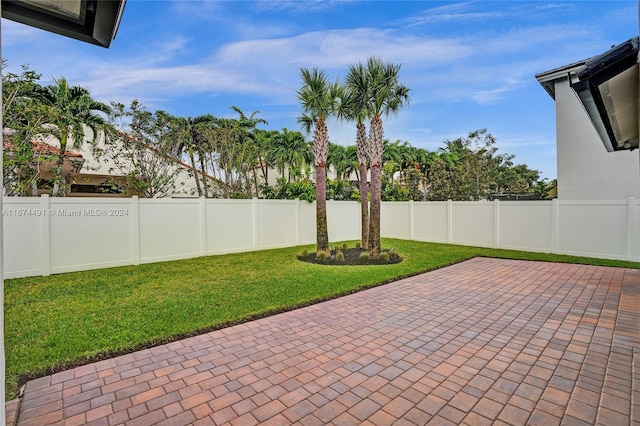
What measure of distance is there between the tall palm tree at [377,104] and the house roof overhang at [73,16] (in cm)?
824

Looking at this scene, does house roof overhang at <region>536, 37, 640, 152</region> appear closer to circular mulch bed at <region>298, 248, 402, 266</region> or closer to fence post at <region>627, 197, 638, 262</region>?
fence post at <region>627, 197, 638, 262</region>

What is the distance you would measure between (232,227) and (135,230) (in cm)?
299

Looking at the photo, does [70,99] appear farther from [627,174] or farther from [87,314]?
[627,174]

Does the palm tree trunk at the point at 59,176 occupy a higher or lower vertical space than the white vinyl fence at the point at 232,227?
higher

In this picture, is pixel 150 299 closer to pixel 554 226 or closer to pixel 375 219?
pixel 375 219

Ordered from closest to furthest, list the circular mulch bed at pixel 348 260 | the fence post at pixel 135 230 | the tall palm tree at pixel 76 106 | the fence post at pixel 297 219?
the fence post at pixel 135 230 < the circular mulch bed at pixel 348 260 < the tall palm tree at pixel 76 106 < the fence post at pixel 297 219

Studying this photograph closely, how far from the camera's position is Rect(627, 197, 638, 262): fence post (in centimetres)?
904

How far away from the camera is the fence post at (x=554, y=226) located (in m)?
10.5

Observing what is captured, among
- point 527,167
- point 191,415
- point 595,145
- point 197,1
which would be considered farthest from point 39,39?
point 527,167

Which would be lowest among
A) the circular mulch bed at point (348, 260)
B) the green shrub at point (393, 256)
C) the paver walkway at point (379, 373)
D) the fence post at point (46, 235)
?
the paver walkway at point (379, 373)

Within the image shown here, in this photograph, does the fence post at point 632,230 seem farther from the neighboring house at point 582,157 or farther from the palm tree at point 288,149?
the palm tree at point 288,149

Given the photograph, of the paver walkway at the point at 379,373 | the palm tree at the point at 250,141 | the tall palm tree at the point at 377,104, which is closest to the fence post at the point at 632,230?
the paver walkway at the point at 379,373

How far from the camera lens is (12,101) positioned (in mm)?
7875

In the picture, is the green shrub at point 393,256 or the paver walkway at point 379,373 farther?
the green shrub at point 393,256
